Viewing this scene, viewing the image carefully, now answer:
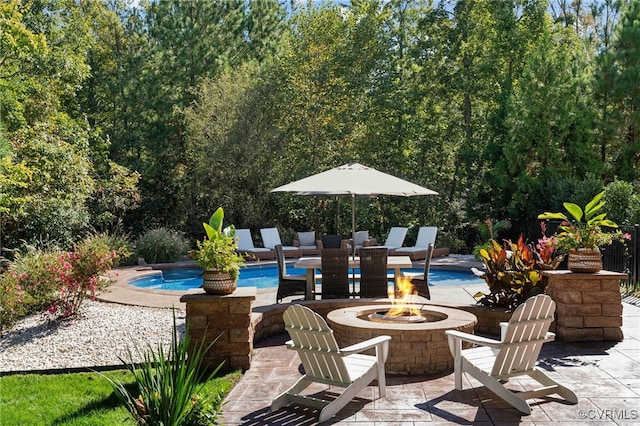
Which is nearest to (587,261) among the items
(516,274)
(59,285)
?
(516,274)

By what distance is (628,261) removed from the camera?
10.4 metres

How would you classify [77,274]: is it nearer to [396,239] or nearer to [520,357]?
[520,357]

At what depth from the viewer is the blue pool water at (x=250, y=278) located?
13.1 m

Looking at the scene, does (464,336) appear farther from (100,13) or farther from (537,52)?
(100,13)

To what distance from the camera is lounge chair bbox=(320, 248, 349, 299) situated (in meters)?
8.07

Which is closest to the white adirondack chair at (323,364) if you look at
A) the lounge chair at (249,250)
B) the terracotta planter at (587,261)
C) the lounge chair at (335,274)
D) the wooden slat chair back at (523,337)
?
the wooden slat chair back at (523,337)

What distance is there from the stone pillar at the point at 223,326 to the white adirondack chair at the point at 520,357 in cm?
210

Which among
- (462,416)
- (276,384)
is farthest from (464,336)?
(276,384)

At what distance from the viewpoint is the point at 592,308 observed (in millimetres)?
6684

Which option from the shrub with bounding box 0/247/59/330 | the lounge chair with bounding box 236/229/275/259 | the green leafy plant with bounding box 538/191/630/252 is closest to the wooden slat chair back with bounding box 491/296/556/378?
the green leafy plant with bounding box 538/191/630/252

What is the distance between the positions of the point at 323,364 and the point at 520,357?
61.9 inches

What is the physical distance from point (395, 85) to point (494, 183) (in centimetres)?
489

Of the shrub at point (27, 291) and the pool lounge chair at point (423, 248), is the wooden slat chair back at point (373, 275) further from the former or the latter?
the pool lounge chair at point (423, 248)

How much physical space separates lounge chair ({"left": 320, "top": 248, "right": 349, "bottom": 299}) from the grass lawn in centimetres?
275
